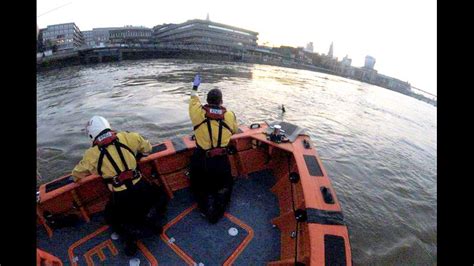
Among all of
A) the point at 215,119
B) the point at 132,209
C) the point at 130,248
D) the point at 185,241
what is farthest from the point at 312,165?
the point at 130,248

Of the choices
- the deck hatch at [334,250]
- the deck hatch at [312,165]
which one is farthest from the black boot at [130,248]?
the deck hatch at [312,165]

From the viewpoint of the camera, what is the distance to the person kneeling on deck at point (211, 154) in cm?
416

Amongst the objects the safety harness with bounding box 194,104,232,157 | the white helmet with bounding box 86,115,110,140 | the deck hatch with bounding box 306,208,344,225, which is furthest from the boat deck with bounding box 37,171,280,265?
the white helmet with bounding box 86,115,110,140

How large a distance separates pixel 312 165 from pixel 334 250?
6.66 feet

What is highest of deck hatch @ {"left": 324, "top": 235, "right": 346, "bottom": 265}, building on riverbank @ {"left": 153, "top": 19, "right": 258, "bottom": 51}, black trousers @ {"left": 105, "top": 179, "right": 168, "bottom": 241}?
building on riverbank @ {"left": 153, "top": 19, "right": 258, "bottom": 51}

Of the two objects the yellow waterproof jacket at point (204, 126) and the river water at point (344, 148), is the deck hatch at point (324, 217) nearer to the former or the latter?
the yellow waterproof jacket at point (204, 126)

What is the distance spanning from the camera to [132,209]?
3746 mm

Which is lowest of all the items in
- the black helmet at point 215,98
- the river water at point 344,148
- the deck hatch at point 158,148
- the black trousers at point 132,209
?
the river water at point 344,148

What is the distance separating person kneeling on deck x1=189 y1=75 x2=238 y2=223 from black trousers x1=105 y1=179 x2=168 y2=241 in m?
0.85

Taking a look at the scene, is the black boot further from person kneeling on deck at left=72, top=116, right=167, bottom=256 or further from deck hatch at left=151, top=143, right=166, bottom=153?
deck hatch at left=151, top=143, right=166, bottom=153

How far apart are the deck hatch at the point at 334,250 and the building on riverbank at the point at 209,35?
92.6 m

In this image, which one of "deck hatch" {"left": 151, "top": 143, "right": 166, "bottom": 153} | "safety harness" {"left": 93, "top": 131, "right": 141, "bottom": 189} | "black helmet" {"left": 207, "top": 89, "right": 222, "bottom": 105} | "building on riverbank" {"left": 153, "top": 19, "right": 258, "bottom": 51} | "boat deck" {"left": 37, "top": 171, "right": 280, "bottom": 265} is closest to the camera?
"safety harness" {"left": 93, "top": 131, "right": 141, "bottom": 189}

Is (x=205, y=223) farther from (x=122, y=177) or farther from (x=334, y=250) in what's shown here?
(x=334, y=250)

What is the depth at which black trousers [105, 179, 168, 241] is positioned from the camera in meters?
3.68
